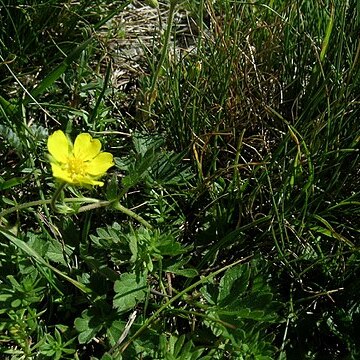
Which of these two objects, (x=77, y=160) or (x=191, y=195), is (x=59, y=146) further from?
(x=191, y=195)

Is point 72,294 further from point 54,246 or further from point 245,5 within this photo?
point 245,5

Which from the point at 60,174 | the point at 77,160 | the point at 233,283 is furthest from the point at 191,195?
the point at 60,174

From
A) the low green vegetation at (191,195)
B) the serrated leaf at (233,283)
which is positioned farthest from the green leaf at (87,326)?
the serrated leaf at (233,283)

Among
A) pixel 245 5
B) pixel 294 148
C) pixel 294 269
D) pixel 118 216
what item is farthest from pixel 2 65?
pixel 294 269

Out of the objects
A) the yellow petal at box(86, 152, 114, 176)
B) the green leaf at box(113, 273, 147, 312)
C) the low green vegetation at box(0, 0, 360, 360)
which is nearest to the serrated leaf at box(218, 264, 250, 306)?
the low green vegetation at box(0, 0, 360, 360)

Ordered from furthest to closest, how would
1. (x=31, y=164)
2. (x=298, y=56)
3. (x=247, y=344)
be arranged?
(x=298, y=56), (x=31, y=164), (x=247, y=344)
